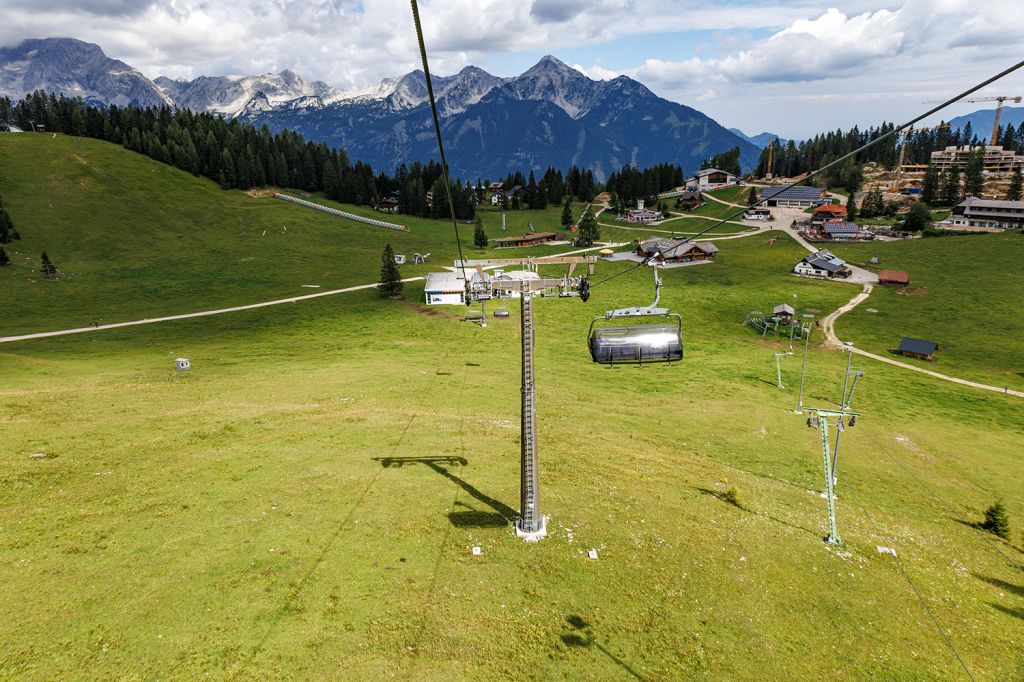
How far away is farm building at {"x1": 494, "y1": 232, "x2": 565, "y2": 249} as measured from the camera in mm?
150500

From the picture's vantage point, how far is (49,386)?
130ft

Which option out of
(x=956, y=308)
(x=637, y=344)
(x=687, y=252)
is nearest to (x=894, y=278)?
(x=956, y=308)

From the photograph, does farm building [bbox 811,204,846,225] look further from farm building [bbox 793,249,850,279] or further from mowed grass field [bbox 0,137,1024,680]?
mowed grass field [bbox 0,137,1024,680]

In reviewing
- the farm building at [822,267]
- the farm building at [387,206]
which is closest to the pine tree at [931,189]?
the farm building at [822,267]

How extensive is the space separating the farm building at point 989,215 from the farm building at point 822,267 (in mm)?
53943

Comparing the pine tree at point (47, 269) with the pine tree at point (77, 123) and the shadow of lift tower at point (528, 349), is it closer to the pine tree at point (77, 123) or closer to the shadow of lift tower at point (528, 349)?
the pine tree at point (77, 123)

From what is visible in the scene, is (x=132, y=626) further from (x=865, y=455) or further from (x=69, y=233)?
(x=69, y=233)

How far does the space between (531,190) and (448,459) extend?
18269 centimetres

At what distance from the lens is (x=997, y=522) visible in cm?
2978

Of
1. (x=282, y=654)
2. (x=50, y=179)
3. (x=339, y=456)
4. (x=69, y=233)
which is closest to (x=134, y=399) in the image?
(x=339, y=456)

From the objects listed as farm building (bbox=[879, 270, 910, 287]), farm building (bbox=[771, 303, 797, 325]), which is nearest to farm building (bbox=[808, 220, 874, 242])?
farm building (bbox=[879, 270, 910, 287])

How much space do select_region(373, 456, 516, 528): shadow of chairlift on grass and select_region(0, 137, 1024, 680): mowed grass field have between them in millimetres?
247

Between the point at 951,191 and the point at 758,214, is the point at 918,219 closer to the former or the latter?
the point at 951,191

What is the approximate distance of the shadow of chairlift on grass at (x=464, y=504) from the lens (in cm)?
2358
